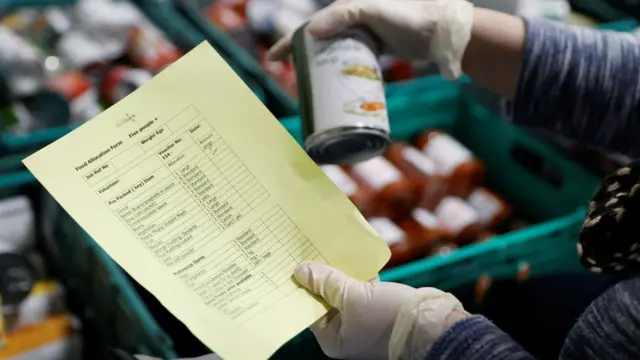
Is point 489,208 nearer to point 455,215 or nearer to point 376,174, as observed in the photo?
point 455,215

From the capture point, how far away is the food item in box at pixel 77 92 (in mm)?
1315

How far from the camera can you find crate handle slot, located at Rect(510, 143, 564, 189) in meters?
1.36

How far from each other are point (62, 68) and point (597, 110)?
1.03 m

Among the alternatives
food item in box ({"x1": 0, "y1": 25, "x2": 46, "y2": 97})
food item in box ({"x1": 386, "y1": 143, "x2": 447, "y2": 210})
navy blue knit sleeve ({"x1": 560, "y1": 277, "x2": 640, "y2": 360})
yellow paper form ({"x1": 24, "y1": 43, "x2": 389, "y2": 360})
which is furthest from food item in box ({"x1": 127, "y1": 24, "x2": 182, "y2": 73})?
navy blue knit sleeve ({"x1": 560, "y1": 277, "x2": 640, "y2": 360})

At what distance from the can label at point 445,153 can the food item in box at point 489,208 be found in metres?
0.07

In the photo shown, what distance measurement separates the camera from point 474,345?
64cm

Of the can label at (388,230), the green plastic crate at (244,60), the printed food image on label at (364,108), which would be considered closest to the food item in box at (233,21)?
the green plastic crate at (244,60)

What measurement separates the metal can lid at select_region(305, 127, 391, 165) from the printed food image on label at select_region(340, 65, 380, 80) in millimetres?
65

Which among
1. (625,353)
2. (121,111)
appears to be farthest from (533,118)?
(121,111)

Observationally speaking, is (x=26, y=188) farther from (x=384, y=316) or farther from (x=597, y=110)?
(x=597, y=110)

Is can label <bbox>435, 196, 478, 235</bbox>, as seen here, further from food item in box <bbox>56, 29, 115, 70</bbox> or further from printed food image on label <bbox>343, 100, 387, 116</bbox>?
food item in box <bbox>56, 29, 115, 70</bbox>

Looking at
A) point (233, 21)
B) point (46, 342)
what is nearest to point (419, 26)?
point (46, 342)

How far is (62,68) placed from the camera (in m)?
1.42

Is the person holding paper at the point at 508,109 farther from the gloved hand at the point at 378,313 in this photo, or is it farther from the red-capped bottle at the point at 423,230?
the red-capped bottle at the point at 423,230
